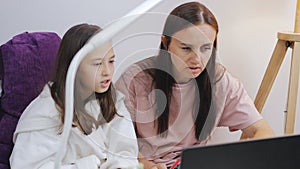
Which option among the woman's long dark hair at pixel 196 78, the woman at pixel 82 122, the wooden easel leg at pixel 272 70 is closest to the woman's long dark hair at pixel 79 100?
the woman at pixel 82 122

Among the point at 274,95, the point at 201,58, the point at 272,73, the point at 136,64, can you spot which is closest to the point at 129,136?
the point at 136,64

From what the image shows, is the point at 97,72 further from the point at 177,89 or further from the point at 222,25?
the point at 222,25

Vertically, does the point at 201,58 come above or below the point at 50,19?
below

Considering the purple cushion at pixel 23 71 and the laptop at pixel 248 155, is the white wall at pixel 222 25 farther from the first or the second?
the laptop at pixel 248 155

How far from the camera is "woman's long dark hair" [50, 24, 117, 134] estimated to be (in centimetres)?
128

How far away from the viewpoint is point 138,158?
1410 millimetres

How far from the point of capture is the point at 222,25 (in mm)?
1837

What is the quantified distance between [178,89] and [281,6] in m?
0.78

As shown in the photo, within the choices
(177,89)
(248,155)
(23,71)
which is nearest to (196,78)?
(177,89)

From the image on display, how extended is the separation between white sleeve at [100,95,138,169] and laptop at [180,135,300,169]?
61 cm

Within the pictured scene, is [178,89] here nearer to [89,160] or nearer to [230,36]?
[89,160]

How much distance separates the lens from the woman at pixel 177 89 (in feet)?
4.60

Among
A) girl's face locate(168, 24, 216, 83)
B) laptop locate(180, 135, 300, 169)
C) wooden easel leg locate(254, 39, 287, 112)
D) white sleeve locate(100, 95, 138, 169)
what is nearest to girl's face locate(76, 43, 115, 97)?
white sleeve locate(100, 95, 138, 169)

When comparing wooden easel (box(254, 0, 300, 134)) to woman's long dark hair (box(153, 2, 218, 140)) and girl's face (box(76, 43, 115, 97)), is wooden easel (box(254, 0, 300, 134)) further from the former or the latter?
girl's face (box(76, 43, 115, 97))
